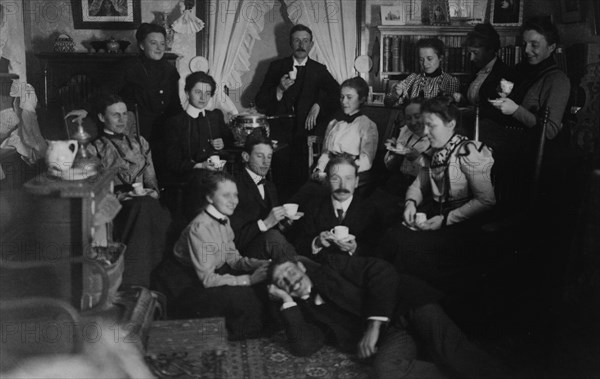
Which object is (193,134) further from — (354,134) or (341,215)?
(341,215)

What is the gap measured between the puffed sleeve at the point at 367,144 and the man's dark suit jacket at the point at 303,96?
113 centimetres

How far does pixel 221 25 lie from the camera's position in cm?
739

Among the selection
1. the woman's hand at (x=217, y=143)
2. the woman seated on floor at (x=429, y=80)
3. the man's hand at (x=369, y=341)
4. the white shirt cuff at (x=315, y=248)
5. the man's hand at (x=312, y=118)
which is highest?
the woman seated on floor at (x=429, y=80)

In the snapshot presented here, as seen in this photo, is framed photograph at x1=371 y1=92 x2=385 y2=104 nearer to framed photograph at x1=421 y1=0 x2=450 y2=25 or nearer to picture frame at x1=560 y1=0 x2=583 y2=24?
framed photograph at x1=421 y1=0 x2=450 y2=25

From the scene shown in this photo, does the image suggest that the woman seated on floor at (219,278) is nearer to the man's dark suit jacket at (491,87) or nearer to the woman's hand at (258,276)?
the woman's hand at (258,276)

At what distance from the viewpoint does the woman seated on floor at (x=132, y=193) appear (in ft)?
15.4

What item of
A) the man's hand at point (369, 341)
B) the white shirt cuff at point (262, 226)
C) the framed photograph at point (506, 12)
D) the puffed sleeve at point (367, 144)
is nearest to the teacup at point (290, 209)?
the white shirt cuff at point (262, 226)

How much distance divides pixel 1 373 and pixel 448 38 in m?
5.46

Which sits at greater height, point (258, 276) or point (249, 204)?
point (249, 204)

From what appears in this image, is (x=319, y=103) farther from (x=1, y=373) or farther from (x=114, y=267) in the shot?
(x=1, y=373)

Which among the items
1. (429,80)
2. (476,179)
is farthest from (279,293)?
(429,80)

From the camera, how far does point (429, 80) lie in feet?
19.8

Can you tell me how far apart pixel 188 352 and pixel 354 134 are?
8.78 ft

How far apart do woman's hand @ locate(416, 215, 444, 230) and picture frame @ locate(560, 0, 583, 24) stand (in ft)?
10.7
